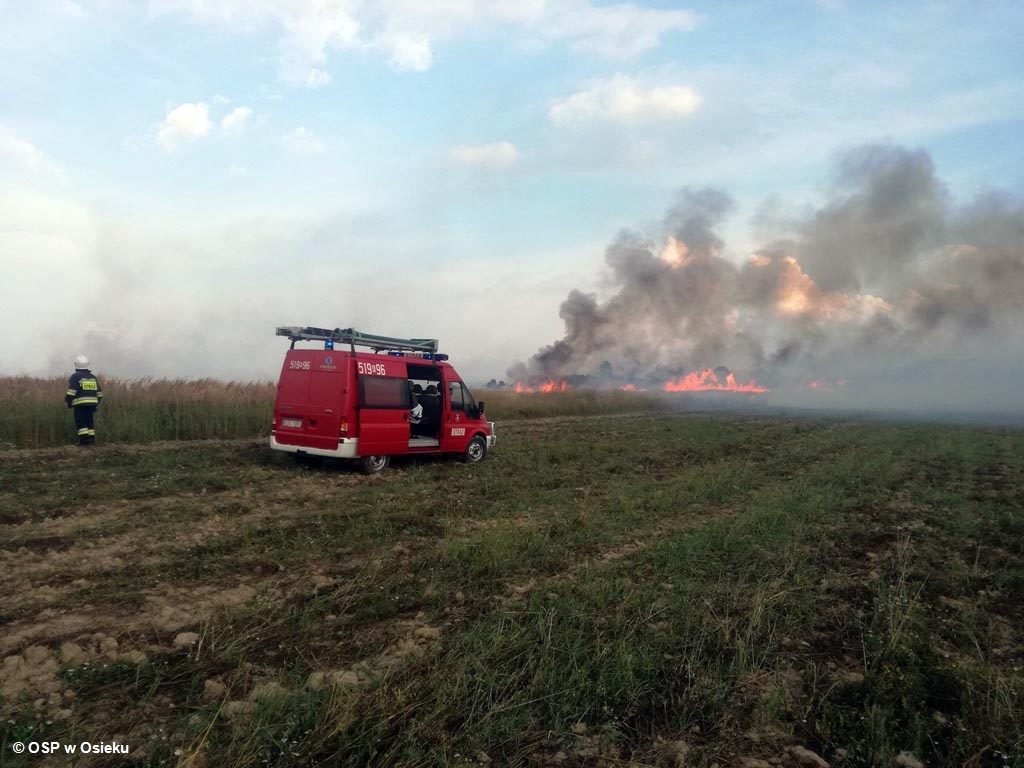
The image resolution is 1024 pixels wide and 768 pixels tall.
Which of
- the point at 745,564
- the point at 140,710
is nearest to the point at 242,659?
the point at 140,710

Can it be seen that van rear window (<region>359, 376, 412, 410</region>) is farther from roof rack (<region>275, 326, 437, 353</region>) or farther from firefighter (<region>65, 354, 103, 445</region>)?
firefighter (<region>65, 354, 103, 445</region>)

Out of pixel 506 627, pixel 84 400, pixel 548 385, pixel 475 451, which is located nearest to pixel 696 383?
pixel 548 385

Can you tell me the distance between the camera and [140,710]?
11.1 feet

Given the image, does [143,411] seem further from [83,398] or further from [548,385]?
[548,385]

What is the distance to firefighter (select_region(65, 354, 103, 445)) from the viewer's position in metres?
12.9

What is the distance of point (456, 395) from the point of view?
13547 mm

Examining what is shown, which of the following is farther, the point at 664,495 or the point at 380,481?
the point at 380,481

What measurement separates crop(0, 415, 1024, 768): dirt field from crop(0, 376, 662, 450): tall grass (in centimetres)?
483

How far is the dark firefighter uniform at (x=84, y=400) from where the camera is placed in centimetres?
1288

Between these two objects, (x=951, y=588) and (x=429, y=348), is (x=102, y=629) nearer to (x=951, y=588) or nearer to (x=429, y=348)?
(x=951, y=588)

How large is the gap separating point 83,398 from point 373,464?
6388 mm

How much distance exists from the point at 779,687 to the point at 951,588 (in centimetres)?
316

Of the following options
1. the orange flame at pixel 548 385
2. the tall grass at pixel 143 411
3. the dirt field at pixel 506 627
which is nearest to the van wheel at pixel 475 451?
the dirt field at pixel 506 627

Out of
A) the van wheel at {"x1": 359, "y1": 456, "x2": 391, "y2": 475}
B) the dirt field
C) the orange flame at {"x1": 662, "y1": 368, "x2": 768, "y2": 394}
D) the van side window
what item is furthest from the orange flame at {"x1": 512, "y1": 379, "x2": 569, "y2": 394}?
the dirt field
